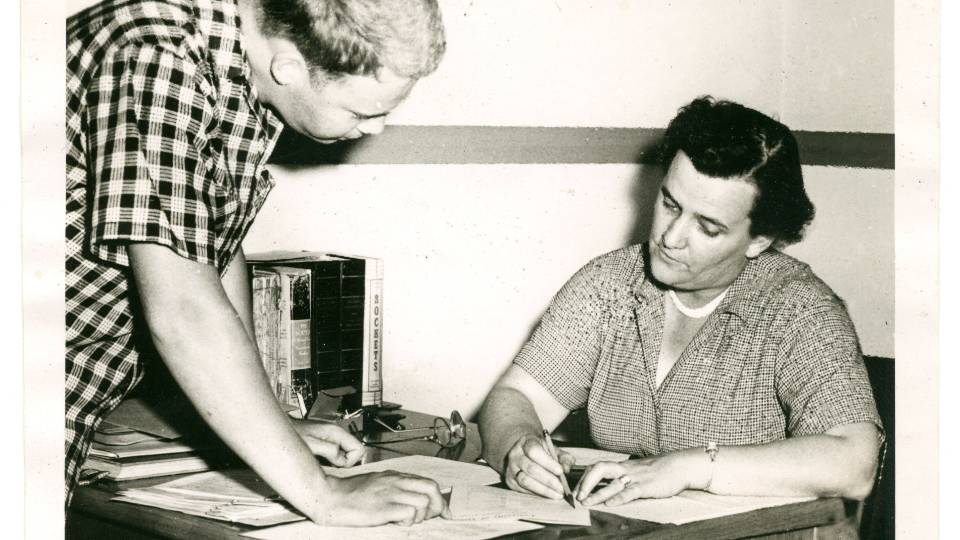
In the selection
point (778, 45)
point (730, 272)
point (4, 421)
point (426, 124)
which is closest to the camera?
point (4, 421)

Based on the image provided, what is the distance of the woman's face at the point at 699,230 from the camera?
1896 mm

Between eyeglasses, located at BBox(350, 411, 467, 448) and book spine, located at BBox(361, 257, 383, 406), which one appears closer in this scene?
eyeglasses, located at BBox(350, 411, 467, 448)

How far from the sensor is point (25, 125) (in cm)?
114

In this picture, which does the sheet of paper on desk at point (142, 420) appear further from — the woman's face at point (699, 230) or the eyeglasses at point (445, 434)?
the woman's face at point (699, 230)

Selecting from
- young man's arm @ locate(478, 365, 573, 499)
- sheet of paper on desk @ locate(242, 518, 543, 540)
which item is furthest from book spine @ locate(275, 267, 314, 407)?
sheet of paper on desk @ locate(242, 518, 543, 540)

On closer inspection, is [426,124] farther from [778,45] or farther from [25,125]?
[25,125]

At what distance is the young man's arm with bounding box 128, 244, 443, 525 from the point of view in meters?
1.22

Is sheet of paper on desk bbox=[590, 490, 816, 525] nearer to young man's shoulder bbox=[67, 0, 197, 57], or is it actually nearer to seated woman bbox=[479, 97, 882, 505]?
seated woman bbox=[479, 97, 882, 505]

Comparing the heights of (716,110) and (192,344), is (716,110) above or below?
above

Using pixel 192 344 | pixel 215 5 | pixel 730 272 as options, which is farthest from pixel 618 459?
pixel 215 5

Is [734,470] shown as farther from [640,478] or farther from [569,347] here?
[569,347]

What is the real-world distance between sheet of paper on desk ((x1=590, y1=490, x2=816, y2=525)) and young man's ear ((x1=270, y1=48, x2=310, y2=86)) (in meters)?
0.69

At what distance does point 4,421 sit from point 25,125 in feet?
1.03

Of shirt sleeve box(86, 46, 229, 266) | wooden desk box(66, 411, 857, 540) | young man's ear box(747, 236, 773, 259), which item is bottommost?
wooden desk box(66, 411, 857, 540)
